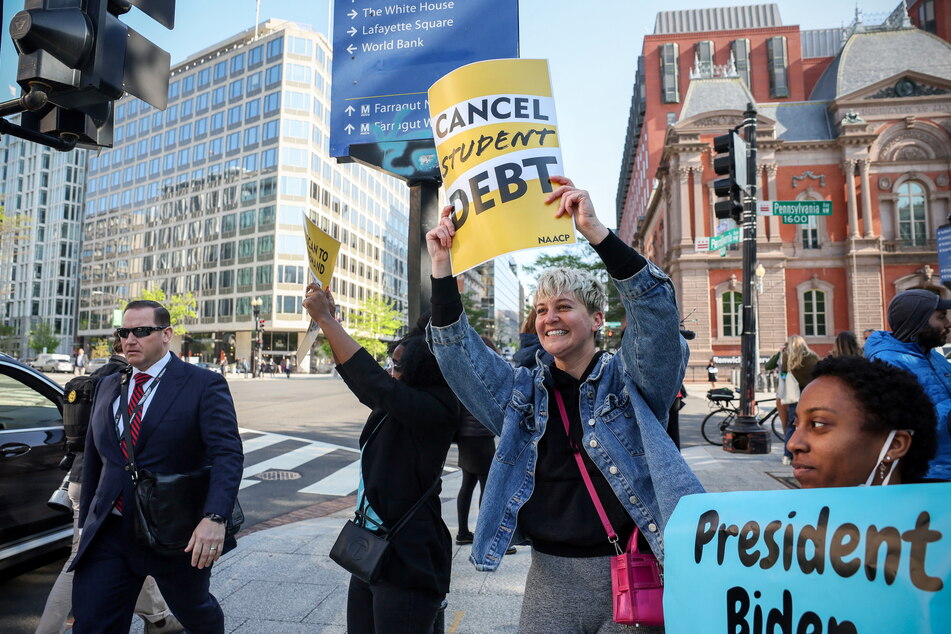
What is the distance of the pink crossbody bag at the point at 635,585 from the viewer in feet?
5.72

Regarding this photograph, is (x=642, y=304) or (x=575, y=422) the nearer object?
(x=642, y=304)

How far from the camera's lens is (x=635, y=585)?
1771mm

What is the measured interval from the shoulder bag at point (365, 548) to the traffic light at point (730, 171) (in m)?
8.55

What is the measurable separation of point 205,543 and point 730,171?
30.9 feet

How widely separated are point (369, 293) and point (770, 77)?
168ft

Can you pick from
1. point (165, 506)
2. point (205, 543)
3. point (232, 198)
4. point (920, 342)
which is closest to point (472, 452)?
point (205, 543)

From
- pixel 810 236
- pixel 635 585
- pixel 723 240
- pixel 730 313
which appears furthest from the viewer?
pixel 810 236

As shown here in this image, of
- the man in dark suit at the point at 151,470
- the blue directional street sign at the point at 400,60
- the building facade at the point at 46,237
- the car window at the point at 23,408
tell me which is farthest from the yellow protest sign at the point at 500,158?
the building facade at the point at 46,237

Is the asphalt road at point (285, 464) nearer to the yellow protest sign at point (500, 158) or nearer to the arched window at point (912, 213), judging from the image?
the yellow protest sign at point (500, 158)

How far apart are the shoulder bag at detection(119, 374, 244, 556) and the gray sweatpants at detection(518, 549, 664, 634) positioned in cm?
172

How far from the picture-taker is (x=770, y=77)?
166ft

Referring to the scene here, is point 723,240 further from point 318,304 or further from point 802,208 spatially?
point 318,304

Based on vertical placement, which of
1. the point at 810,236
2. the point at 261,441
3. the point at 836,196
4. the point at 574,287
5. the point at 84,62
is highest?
the point at 836,196

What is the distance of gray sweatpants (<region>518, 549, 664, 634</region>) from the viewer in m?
1.86
